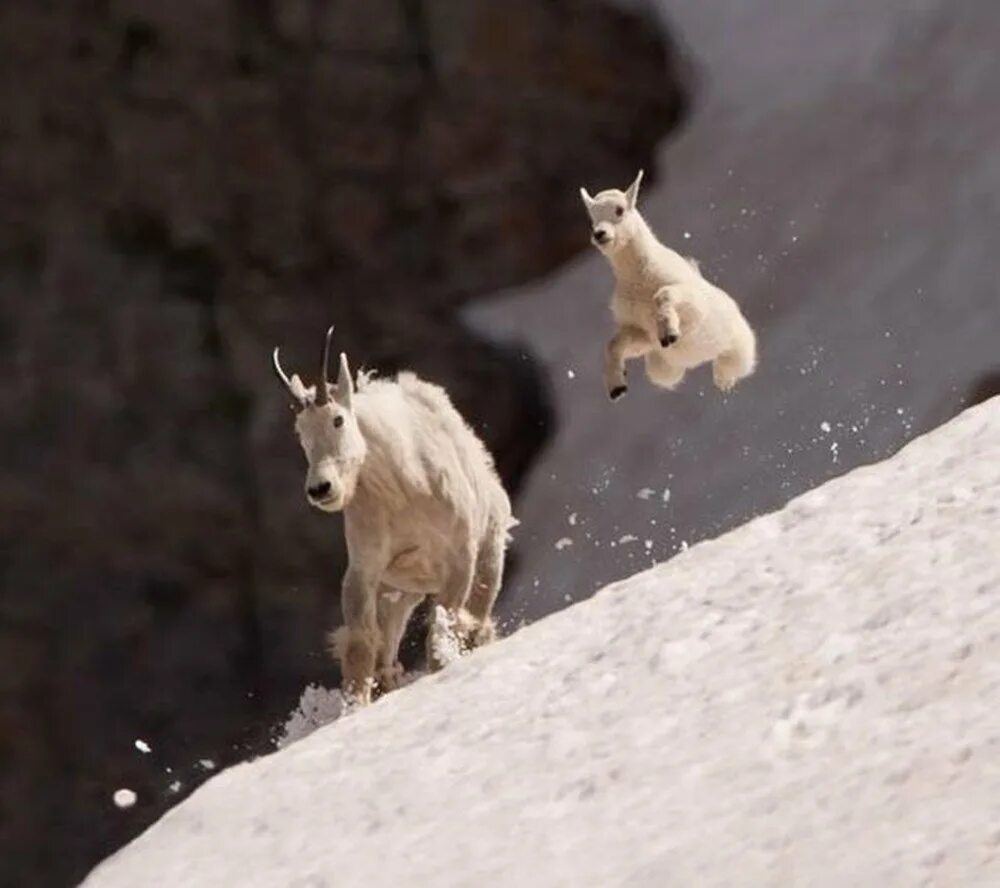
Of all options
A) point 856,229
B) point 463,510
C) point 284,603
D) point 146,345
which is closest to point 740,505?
point 856,229

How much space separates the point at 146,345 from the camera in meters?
13.5

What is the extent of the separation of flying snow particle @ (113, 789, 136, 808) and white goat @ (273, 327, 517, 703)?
3.56m

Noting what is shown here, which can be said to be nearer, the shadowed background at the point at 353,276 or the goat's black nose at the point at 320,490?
the goat's black nose at the point at 320,490

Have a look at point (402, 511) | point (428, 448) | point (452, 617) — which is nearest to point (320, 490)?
point (402, 511)

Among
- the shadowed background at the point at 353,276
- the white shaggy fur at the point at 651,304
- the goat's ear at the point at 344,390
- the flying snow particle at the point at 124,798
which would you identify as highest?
the shadowed background at the point at 353,276

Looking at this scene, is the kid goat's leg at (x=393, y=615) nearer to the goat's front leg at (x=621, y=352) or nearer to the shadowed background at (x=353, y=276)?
the goat's front leg at (x=621, y=352)

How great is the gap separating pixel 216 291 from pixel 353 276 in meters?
0.80

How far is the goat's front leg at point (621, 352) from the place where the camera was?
9.11 meters

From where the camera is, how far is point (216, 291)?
13.5m

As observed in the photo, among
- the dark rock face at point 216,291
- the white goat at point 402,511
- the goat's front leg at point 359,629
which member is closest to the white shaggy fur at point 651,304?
the white goat at point 402,511

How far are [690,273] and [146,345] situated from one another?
4.90m

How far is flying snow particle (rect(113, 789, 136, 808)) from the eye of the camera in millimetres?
12086

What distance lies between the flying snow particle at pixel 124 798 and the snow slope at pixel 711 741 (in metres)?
5.96

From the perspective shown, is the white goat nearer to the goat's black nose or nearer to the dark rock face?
the goat's black nose
